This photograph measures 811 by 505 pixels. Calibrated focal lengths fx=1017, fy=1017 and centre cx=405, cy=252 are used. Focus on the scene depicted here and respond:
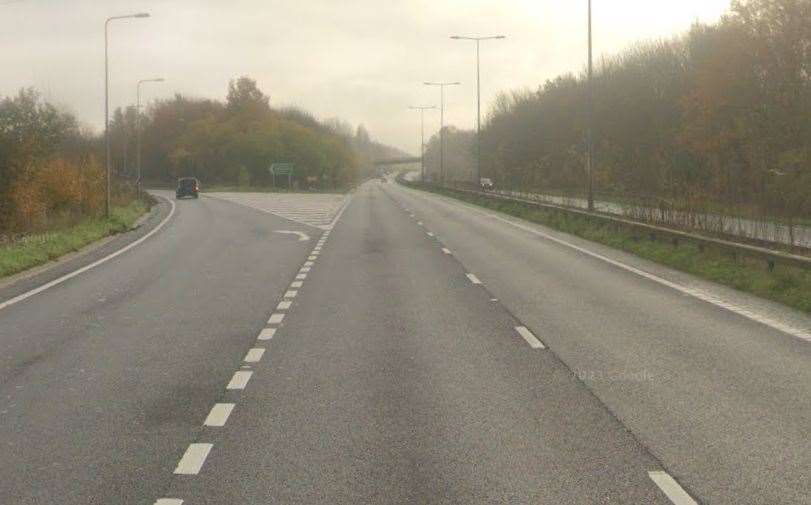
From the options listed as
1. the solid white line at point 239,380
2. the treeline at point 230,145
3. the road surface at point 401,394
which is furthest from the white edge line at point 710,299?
the treeline at point 230,145

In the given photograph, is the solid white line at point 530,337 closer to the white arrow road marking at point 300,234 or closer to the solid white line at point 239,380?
the solid white line at point 239,380

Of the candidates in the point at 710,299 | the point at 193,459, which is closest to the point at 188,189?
the point at 710,299

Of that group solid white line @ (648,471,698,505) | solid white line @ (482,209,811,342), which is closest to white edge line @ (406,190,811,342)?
solid white line @ (482,209,811,342)

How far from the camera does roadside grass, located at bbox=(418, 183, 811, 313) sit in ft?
49.1

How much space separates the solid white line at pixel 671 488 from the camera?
5.46 m

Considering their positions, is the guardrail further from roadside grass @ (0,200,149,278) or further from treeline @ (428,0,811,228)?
roadside grass @ (0,200,149,278)

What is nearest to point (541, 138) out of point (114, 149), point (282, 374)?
point (114, 149)

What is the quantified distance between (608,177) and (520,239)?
42.3 meters

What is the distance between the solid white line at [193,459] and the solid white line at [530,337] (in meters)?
4.84

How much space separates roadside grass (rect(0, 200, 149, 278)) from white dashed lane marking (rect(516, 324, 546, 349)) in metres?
11.1

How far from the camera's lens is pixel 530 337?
1129 cm

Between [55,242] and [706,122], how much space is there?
1510 inches

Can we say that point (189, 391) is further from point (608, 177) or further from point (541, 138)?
point (541, 138)

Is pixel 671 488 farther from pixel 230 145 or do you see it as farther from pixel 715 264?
pixel 230 145
